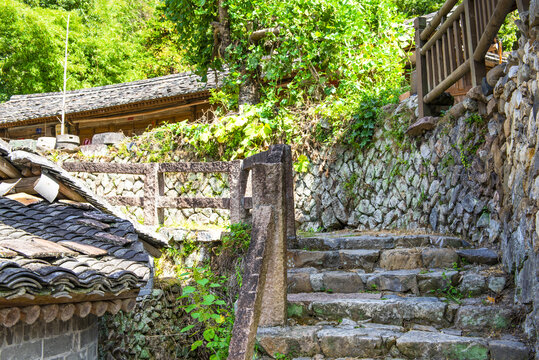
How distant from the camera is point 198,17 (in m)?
10.4

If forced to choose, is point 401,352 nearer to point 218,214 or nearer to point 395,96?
point 395,96

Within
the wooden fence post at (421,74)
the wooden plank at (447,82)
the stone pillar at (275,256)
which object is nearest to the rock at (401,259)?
the stone pillar at (275,256)

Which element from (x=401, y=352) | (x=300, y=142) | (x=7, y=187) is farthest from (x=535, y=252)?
(x=300, y=142)

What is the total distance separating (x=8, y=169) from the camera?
502 centimetres

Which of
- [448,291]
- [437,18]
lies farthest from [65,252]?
[437,18]

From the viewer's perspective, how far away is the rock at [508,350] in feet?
10.1

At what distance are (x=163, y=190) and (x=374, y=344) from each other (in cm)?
399

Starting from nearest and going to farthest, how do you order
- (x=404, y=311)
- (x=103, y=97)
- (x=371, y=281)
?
(x=404, y=311) → (x=371, y=281) → (x=103, y=97)

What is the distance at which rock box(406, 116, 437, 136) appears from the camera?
243 inches

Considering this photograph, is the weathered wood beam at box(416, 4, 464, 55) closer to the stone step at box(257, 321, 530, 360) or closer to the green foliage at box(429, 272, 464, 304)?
the green foliage at box(429, 272, 464, 304)

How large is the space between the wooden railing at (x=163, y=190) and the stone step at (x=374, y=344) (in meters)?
2.44

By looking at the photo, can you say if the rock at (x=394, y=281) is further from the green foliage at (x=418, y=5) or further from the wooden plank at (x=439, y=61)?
the green foliage at (x=418, y=5)

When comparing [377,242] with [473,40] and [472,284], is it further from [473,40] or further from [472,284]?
[473,40]

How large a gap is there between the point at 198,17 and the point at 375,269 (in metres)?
7.49
